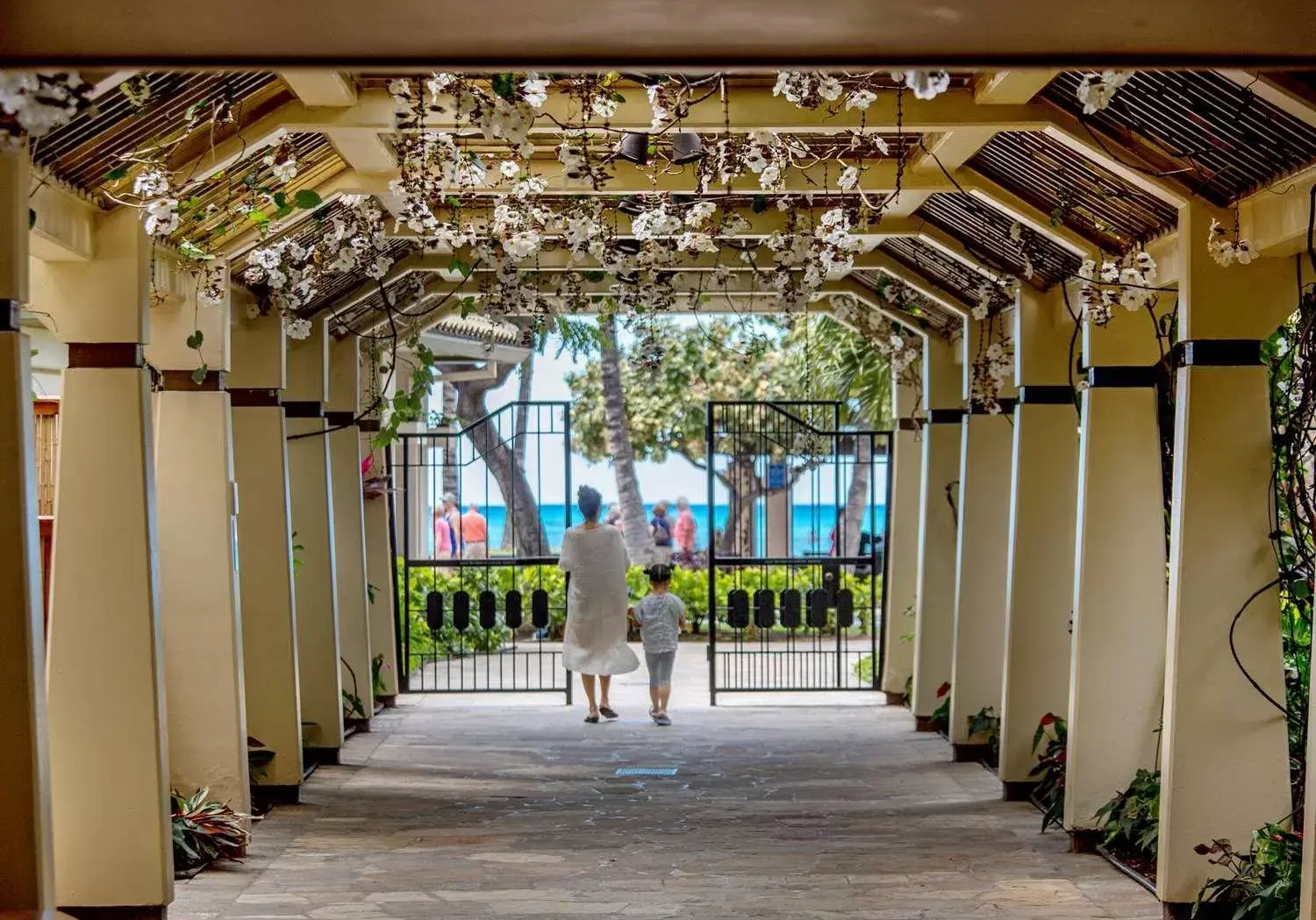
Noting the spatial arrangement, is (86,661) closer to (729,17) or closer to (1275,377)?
(729,17)

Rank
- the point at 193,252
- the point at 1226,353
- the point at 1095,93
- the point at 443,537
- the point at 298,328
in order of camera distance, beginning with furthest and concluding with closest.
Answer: the point at 443,537 → the point at 298,328 → the point at 193,252 → the point at 1226,353 → the point at 1095,93

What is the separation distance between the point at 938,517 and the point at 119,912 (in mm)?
6525

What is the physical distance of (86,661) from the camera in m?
5.41

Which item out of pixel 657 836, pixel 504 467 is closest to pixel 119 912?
pixel 657 836

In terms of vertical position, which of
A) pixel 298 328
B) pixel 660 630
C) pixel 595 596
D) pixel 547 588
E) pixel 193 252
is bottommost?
pixel 547 588

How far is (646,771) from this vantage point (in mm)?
9148

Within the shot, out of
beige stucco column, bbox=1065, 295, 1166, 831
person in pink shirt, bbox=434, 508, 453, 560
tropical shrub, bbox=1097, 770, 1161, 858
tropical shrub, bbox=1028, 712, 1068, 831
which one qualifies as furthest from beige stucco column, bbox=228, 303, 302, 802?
person in pink shirt, bbox=434, 508, 453, 560

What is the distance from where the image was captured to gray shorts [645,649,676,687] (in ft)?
36.3

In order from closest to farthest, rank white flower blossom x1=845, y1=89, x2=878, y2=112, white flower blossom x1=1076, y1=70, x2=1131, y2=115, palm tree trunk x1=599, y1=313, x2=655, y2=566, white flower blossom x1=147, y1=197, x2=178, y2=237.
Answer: white flower blossom x1=1076, y1=70, x2=1131, y2=115 → white flower blossom x1=845, y1=89, x2=878, y2=112 → white flower blossom x1=147, y1=197, x2=178, y2=237 → palm tree trunk x1=599, y1=313, x2=655, y2=566

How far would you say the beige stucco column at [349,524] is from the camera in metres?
10.4

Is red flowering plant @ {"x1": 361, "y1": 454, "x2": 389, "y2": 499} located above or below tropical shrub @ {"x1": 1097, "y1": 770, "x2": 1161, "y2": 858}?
above

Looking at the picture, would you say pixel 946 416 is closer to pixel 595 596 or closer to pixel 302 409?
pixel 595 596

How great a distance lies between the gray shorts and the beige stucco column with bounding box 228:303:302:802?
3.52 metres

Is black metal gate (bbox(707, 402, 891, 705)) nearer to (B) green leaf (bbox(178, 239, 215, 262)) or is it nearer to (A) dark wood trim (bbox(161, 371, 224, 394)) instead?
(A) dark wood trim (bbox(161, 371, 224, 394))
